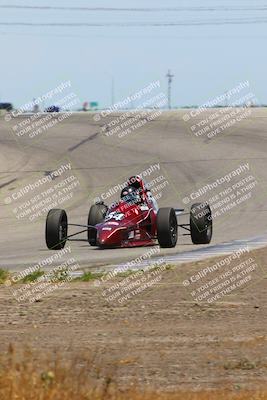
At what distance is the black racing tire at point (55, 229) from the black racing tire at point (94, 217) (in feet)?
2.59

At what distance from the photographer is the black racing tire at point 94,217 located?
26.0 meters

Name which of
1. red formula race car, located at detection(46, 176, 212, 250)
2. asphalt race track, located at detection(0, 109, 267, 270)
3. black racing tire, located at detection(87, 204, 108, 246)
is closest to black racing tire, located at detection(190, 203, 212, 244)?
red formula race car, located at detection(46, 176, 212, 250)

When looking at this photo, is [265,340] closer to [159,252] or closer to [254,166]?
[159,252]

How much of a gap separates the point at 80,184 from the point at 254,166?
8.13 m

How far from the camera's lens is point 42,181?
45.7m

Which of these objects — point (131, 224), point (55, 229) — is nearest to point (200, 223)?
point (131, 224)

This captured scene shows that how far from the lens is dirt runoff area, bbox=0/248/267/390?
10.5 meters

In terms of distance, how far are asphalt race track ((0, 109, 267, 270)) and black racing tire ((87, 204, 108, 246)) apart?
327mm

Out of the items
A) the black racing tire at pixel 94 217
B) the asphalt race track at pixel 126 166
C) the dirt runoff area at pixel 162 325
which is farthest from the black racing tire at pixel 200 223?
the dirt runoff area at pixel 162 325

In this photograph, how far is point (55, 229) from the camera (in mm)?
24938

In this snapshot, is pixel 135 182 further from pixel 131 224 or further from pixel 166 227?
pixel 166 227

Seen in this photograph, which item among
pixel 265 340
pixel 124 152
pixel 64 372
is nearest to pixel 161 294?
pixel 265 340

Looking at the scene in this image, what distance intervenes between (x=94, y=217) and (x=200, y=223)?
2.35 meters

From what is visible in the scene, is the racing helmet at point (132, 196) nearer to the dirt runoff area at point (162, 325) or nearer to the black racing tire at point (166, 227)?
the black racing tire at point (166, 227)
